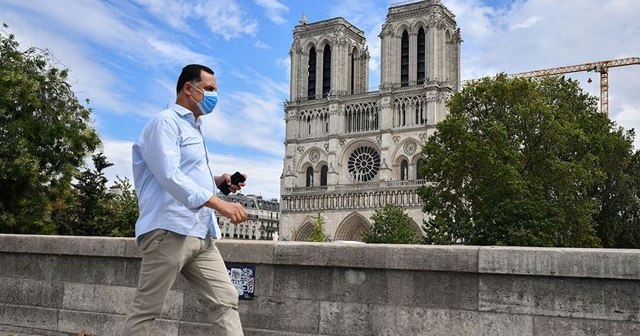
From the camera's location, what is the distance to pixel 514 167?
28.8 meters

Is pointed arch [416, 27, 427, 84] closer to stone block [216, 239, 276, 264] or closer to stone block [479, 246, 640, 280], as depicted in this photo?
stone block [216, 239, 276, 264]

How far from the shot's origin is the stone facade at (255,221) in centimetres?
9681

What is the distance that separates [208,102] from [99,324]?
10.9 feet

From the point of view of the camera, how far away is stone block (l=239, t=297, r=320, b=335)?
549cm

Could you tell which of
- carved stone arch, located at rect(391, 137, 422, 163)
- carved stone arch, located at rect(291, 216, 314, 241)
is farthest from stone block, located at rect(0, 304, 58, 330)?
carved stone arch, located at rect(291, 216, 314, 241)

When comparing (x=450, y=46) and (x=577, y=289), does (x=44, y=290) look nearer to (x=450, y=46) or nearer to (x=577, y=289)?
(x=577, y=289)

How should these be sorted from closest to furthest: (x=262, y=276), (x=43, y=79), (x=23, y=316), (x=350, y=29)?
(x=262, y=276) → (x=23, y=316) → (x=43, y=79) → (x=350, y=29)

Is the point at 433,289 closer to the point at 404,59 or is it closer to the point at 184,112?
the point at 184,112

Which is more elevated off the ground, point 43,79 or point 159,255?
point 43,79

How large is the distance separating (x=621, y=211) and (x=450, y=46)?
3321 centimetres

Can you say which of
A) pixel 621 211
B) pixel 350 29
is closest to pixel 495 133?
pixel 621 211

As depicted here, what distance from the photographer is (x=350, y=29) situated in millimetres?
71250

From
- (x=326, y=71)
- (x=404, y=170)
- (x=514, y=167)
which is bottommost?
(x=514, y=167)

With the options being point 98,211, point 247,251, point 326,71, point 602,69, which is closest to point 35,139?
point 247,251
